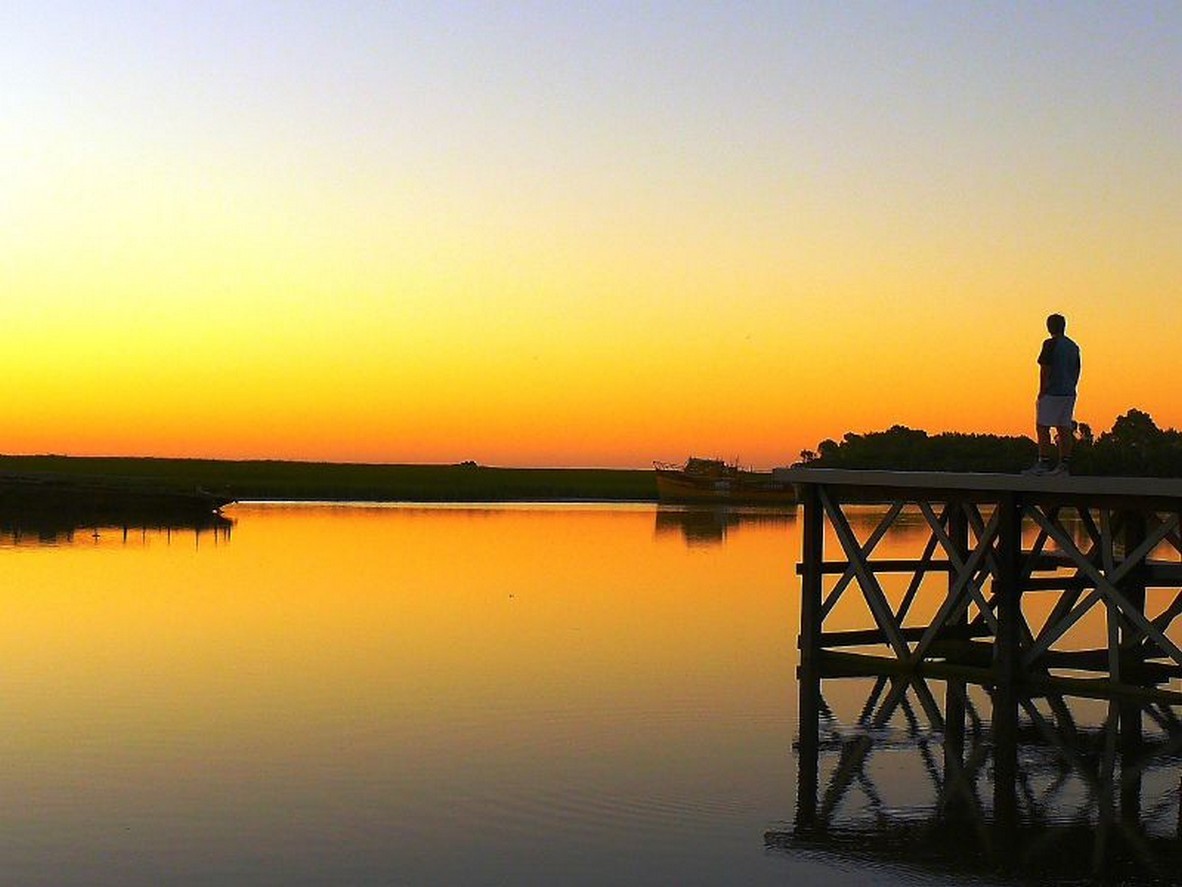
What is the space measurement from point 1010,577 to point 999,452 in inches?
4818

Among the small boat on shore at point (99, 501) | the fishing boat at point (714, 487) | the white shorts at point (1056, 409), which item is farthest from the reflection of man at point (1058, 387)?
the fishing boat at point (714, 487)

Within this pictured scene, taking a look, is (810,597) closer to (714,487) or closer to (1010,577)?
(1010,577)

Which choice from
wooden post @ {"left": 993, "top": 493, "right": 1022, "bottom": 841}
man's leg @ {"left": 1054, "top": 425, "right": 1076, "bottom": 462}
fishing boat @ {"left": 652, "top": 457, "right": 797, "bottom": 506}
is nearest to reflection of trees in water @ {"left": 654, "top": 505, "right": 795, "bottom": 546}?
fishing boat @ {"left": 652, "top": 457, "right": 797, "bottom": 506}

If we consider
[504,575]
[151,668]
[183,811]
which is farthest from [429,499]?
[183,811]

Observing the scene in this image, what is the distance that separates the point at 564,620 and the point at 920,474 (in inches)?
465

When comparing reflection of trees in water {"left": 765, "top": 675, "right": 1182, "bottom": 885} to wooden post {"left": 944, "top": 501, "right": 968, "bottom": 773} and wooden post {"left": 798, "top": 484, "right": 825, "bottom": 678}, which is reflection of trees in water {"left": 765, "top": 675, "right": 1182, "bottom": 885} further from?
wooden post {"left": 798, "top": 484, "right": 825, "bottom": 678}

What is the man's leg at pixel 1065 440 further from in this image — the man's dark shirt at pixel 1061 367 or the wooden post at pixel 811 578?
the wooden post at pixel 811 578

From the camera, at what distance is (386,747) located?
1889cm

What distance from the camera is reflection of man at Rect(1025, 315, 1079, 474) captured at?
21.9 meters

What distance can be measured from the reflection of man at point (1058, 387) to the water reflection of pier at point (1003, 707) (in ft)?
2.38

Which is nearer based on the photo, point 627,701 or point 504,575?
point 627,701

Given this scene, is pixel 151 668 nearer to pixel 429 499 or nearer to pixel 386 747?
pixel 386 747

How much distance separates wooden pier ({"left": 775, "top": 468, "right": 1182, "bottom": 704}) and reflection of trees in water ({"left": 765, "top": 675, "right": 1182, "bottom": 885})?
20.1 inches

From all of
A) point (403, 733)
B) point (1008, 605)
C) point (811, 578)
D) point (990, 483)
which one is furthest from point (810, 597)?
point (403, 733)
